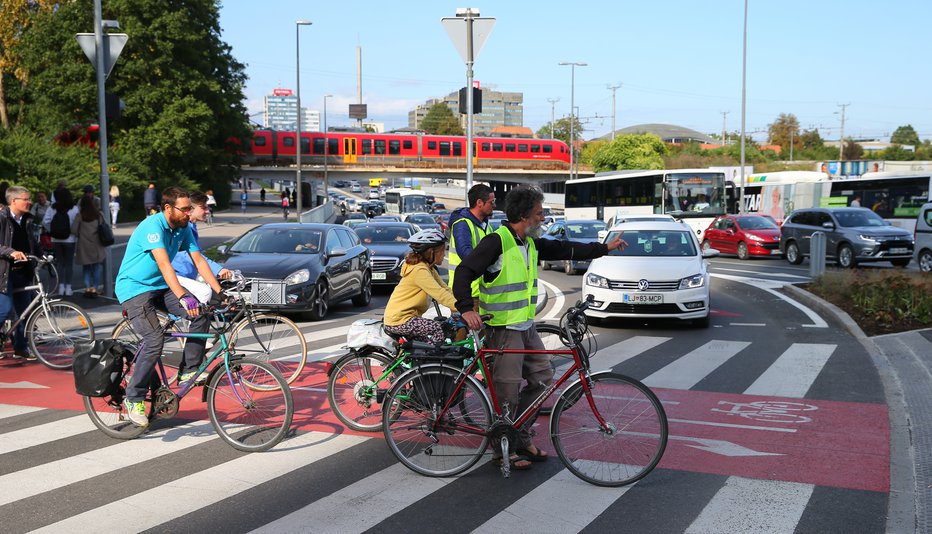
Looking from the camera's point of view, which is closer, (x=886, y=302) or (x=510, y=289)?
(x=510, y=289)

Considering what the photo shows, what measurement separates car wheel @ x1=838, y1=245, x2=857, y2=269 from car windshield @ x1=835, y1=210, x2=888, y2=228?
0.96 meters

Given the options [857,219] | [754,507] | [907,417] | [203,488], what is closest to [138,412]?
[203,488]

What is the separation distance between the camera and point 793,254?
2747 centimetres

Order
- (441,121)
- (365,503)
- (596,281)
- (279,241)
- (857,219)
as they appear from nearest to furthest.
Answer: (365,503) → (596,281) → (279,241) → (857,219) → (441,121)

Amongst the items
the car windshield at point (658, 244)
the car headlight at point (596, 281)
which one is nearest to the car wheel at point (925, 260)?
the car windshield at point (658, 244)

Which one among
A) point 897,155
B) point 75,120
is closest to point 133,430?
point 75,120

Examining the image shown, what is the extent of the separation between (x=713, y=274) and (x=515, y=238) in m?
19.1

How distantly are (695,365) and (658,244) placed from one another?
4675mm

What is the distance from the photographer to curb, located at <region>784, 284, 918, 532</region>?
4954 mm

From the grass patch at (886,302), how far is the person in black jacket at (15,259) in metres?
10.6

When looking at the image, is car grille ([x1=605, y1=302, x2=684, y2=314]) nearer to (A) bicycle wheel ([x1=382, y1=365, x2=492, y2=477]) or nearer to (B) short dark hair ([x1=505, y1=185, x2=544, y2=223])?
(B) short dark hair ([x1=505, y1=185, x2=544, y2=223])

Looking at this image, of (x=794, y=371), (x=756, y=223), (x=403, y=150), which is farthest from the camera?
(x=403, y=150)

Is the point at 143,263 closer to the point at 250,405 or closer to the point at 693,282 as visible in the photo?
the point at 250,405

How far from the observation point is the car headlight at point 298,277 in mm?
12977
